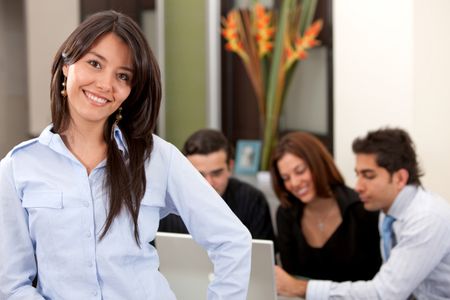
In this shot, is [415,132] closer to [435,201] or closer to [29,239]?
[435,201]

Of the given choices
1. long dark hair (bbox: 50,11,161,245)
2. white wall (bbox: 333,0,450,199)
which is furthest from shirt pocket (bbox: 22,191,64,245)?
white wall (bbox: 333,0,450,199)

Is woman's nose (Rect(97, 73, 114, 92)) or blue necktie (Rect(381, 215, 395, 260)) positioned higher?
woman's nose (Rect(97, 73, 114, 92))

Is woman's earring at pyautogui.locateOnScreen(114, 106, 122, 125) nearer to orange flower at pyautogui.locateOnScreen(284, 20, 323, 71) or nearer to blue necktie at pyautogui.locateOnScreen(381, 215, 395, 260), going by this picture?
blue necktie at pyautogui.locateOnScreen(381, 215, 395, 260)

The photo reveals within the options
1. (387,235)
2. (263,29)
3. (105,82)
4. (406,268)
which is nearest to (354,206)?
(387,235)

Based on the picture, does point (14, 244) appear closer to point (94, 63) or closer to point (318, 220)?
point (94, 63)

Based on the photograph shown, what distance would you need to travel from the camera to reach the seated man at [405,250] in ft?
8.16

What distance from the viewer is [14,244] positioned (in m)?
1.53

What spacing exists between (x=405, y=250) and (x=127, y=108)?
1.25 meters

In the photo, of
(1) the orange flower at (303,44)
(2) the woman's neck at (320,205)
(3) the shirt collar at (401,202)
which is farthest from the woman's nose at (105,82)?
(1) the orange flower at (303,44)

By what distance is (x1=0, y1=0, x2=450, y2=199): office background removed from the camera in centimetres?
314

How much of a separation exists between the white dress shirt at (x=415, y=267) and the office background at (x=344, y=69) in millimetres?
695

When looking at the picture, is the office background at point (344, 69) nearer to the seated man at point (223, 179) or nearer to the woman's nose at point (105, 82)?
the seated man at point (223, 179)

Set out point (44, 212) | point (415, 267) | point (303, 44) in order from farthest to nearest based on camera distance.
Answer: point (303, 44) < point (415, 267) < point (44, 212)

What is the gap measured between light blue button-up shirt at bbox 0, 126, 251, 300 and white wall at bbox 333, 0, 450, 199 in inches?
69.6
